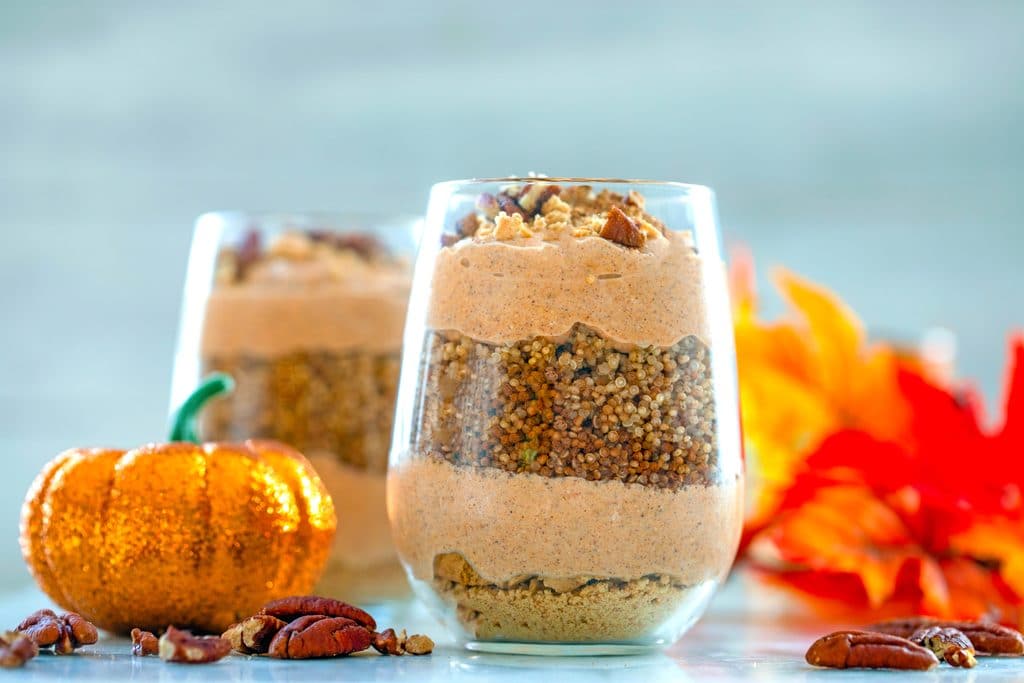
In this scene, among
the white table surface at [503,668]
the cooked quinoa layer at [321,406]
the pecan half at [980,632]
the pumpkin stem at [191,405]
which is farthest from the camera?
the cooked quinoa layer at [321,406]

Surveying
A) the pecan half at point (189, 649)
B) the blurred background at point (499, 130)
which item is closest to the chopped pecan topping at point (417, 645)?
the pecan half at point (189, 649)

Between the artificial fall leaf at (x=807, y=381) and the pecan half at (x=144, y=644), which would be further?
the artificial fall leaf at (x=807, y=381)

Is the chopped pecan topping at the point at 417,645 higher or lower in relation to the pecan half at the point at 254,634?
lower

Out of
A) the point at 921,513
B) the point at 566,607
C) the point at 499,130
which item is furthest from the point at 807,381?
the point at 499,130

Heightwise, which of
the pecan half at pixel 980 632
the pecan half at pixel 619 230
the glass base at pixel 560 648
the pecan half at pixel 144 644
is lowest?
the pecan half at pixel 980 632

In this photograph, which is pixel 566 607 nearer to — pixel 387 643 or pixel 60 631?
Answer: pixel 387 643

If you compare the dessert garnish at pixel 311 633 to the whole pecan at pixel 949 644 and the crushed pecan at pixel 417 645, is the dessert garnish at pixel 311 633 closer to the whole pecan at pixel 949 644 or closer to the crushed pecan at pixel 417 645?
the crushed pecan at pixel 417 645

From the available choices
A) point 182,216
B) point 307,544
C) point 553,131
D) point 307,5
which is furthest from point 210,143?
point 307,544
